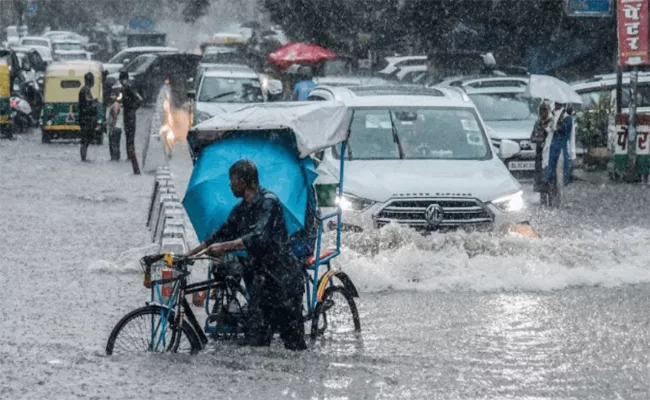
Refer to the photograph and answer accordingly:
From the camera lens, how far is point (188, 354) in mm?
10031

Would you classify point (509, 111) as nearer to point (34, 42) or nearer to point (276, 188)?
point (276, 188)

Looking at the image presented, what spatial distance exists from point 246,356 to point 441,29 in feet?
101

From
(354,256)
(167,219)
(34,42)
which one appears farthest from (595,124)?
(34,42)

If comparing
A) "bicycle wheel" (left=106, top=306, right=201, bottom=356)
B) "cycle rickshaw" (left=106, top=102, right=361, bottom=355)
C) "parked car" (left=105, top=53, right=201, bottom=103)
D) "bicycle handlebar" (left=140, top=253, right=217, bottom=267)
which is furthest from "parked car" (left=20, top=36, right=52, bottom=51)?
"bicycle handlebar" (left=140, top=253, right=217, bottom=267)

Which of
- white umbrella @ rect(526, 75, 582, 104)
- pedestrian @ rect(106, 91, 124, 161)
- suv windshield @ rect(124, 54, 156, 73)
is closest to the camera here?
white umbrella @ rect(526, 75, 582, 104)

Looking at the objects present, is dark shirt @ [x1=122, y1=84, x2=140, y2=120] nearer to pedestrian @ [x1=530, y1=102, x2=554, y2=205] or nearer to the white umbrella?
the white umbrella

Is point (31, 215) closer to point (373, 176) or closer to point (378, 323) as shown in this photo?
point (373, 176)

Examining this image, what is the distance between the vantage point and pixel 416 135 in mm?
15742

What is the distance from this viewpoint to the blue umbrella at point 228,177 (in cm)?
1112

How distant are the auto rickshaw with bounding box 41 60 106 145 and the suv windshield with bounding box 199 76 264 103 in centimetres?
265

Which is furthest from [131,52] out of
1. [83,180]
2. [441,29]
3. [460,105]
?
[460,105]

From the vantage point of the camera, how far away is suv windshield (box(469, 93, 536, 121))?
1030 inches

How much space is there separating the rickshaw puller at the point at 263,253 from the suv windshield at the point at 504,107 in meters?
16.0

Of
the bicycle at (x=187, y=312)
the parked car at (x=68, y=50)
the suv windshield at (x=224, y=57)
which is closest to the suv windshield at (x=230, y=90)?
the suv windshield at (x=224, y=57)
